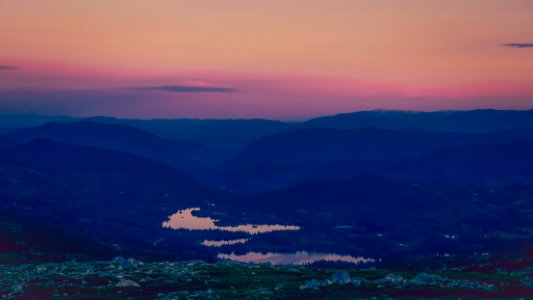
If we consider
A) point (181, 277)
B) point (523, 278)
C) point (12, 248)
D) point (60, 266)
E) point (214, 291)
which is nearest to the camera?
point (214, 291)

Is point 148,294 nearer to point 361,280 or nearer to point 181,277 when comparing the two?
point 181,277

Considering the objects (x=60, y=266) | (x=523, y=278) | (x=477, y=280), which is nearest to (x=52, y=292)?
(x=60, y=266)

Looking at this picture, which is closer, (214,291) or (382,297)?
(382,297)

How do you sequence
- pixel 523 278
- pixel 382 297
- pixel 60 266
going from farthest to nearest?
1. pixel 60 266
2. pixel 523 278
3. pixel 382 297

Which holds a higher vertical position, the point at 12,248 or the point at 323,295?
the point at 323,295

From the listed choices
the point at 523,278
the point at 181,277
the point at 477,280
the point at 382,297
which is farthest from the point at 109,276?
the point at 523,278

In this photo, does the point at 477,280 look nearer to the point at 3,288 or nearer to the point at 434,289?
the point at 434,289
